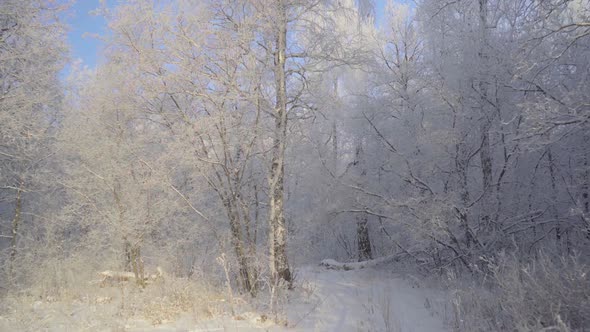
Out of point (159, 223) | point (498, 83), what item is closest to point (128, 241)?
point (159, 223)

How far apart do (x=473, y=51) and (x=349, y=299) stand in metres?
6.37

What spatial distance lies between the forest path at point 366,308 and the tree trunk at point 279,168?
2.78 feet

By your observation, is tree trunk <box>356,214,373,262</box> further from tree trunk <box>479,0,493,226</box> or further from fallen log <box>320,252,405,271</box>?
tree trunk <box>479,0,493,226</box>

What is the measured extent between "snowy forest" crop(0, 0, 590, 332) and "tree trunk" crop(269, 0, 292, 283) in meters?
0.05

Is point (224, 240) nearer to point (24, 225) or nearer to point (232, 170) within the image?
point (232, 170)

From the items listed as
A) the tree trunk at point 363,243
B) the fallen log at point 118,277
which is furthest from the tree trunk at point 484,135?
the fallen log at point 118,277

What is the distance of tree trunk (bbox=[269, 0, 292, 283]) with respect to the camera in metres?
7.12

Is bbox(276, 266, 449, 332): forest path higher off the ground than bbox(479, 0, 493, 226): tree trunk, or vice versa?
bbox(479, 0, 493, 226): tree trunk

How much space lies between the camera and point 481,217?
7949 mm

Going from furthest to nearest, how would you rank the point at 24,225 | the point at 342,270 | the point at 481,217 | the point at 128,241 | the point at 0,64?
the point at 342,270 < the point at 24,225 < the point at 128,241 < the point at 481,217 < the point at 0,64

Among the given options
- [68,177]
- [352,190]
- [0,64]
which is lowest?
[352,190]

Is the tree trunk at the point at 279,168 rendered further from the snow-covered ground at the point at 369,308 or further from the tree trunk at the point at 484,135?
the tree trunk at the point at 484,135

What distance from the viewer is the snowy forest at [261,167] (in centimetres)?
596

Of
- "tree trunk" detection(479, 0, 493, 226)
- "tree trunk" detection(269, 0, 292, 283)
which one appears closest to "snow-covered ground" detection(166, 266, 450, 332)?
"tree trunk" detection(269, 0, 292, 283)
